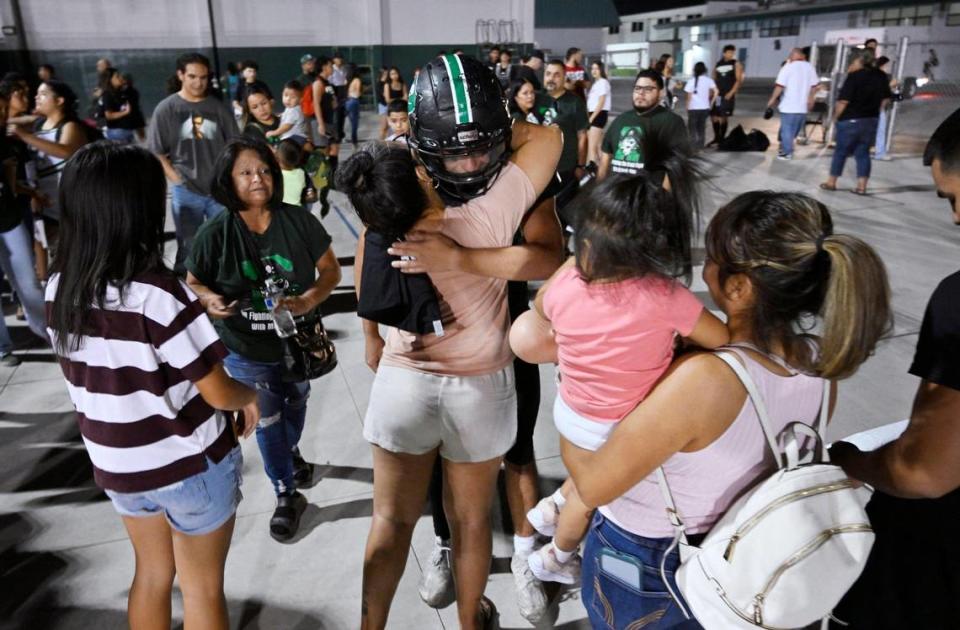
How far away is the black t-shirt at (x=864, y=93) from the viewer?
830cm

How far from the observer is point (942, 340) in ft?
4.04

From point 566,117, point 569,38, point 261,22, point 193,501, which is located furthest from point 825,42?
point 193,501

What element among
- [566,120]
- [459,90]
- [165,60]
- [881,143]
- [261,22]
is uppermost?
[261,22]

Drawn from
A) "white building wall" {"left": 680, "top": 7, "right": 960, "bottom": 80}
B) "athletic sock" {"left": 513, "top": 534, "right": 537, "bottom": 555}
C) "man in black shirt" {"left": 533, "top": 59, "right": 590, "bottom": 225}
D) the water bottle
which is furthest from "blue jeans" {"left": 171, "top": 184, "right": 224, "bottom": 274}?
"white building wall" {"left": 680, "top": 7, "right": 960, "bottom": 80}

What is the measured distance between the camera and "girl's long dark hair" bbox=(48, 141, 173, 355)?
162cm

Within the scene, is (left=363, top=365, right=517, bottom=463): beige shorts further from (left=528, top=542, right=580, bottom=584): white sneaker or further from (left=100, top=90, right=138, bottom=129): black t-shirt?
(left=100, top=90, right=138, bottom=129): black t-shirt

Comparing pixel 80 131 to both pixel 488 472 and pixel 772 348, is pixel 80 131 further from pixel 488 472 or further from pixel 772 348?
pixel 772 348

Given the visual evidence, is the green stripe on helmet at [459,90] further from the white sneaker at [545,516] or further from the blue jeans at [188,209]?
the blue jeans at [188,209]

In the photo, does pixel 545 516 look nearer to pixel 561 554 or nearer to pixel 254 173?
pixel 561 554

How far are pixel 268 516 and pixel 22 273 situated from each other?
2907 millimetres

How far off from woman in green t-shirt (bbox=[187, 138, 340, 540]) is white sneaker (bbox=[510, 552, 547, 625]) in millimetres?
1087

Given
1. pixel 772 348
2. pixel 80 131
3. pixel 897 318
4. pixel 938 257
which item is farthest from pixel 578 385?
pixel 938 257

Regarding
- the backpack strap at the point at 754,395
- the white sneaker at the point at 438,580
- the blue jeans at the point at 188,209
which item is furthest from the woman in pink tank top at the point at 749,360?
the blue jeans at the point at 188,209

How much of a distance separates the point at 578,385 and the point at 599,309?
0.22 meters
